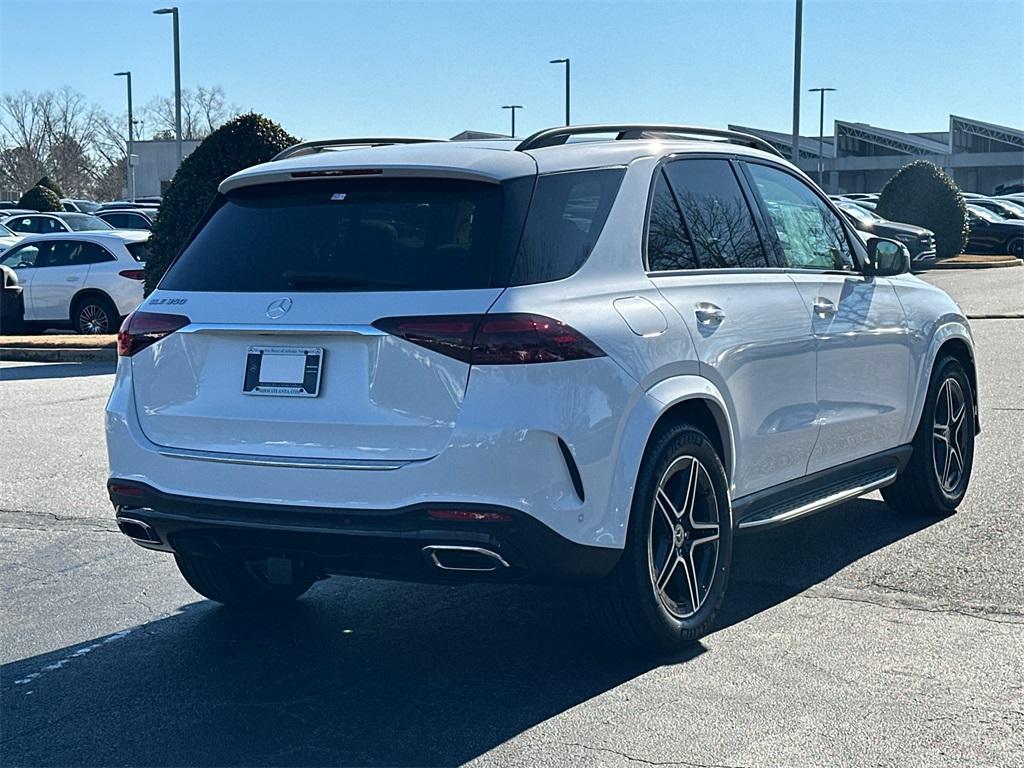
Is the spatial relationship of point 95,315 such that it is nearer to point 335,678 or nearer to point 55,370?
point 55,370

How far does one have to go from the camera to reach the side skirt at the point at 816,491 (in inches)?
216

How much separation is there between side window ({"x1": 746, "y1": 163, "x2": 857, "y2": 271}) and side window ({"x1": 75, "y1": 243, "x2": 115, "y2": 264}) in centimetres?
1404

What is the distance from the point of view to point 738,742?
4.11 metres

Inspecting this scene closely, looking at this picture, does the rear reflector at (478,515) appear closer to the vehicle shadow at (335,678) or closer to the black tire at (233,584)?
the vehicle shadow at (335,678)

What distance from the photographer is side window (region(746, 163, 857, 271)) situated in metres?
6.09

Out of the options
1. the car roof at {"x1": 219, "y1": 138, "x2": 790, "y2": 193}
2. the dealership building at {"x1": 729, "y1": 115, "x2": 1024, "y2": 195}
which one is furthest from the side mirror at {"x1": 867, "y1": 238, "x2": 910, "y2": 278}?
the dealership building at {"x1": 729, "y1": 115, "x2": 1024, "y2": 195}

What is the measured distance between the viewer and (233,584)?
5.66 metres

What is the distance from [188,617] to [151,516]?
973mm

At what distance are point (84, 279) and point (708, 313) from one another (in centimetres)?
1518

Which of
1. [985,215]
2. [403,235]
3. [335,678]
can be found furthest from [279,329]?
[985,215]

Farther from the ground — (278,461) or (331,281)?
(331,281)

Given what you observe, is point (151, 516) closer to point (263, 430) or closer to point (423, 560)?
point (263, 430)

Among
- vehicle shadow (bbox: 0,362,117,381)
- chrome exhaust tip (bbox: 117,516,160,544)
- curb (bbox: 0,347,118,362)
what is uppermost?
chrome exhaust tip (bbox: 117,516,160,544)

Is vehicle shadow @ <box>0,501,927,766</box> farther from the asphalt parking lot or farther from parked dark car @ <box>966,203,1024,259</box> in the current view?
parked dark car @ <box>966,203,1024,259</box>
